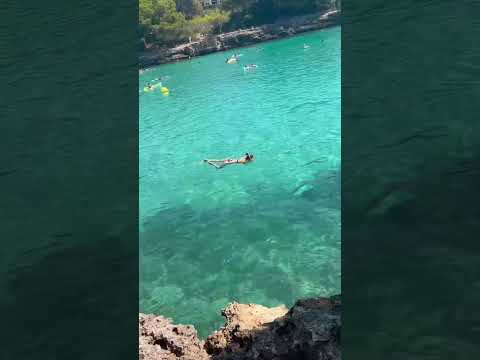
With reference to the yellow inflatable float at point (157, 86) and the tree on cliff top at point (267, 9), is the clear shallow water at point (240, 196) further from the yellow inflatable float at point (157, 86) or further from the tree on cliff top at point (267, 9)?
the tree on cliff top at point (267, 9)

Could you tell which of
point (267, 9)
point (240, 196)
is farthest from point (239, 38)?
point (240, 196)

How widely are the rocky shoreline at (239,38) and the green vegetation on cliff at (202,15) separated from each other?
0.82 meters

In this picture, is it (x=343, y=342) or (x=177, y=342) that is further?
(x=177, y=342)

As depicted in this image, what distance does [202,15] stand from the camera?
3338cm

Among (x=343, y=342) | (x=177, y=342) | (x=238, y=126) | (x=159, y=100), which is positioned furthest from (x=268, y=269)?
(x=159, y=100)

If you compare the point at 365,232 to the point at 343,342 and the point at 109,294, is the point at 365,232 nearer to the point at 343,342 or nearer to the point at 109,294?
the point at 343,342

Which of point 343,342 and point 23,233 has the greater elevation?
point 23,233

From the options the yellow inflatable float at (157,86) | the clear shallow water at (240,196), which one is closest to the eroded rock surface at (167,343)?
the clear shallow water at (240,196)

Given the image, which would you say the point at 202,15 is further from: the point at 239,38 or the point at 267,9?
the point at 239,38

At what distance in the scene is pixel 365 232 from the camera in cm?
194

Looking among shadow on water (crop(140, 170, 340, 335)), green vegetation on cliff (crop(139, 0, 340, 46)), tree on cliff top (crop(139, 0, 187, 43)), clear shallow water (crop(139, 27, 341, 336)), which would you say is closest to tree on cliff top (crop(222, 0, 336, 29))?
green vegetation on cliff (crop(139, 0, 340, 46))

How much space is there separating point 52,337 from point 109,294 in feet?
0.95

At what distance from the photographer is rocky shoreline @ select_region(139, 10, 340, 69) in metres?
28.4

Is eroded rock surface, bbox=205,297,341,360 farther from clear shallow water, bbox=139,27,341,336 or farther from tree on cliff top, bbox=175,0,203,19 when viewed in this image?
tree on cliff top, bbox=175,0,203,19
